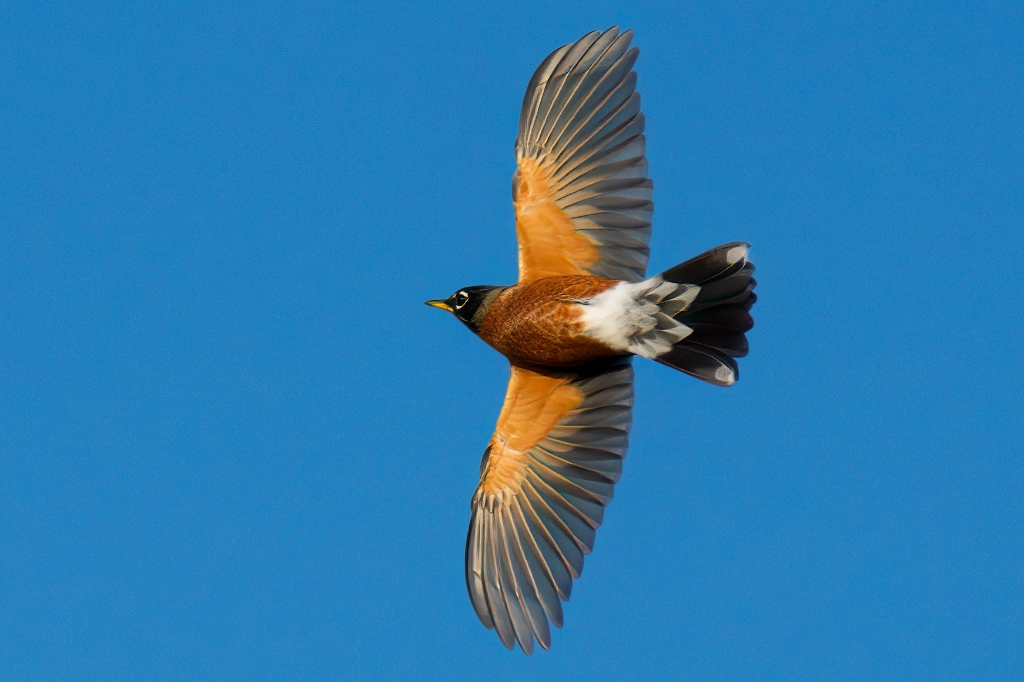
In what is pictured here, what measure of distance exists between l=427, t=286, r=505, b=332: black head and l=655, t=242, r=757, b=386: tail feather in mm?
1408

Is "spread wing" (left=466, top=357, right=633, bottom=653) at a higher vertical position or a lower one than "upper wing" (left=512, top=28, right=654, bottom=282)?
lower

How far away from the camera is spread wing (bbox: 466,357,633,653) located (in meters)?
7.97

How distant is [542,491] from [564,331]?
46.9 inches

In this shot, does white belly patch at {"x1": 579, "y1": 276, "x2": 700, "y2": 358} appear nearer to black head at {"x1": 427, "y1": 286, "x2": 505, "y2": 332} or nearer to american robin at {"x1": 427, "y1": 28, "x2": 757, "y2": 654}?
american robin at {"x1": 427, "y1": 28, "x2": 757, "y2": 654}

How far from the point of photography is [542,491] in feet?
27.5

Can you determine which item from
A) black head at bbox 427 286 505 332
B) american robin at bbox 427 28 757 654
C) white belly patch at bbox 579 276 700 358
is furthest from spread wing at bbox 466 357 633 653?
white belly patch at bbox 579 276 700 358

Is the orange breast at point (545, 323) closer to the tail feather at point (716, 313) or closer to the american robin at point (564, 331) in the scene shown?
the american robin at point (564, 331)

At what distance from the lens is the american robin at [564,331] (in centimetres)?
790

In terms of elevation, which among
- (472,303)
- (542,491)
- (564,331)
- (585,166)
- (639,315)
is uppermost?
(585,166)

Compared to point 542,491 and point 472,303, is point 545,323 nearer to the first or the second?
point 472,303

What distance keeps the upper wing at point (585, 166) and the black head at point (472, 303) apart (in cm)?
30

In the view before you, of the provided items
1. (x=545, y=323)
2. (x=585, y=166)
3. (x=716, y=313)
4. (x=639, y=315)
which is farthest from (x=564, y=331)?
(x=585, y=166)

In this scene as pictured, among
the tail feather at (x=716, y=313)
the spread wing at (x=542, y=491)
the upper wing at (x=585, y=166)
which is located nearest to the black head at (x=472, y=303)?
the upper wing at (x=585, y=166)

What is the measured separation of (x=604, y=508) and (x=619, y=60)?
2993 mm
